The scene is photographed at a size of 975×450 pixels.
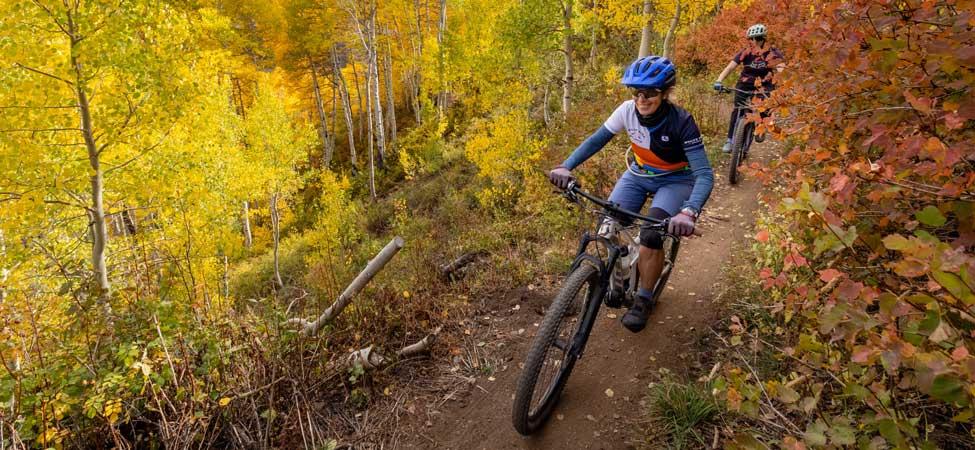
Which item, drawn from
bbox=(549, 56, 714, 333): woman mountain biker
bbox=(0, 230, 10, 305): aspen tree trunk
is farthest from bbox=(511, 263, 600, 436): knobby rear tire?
bbox=(0, 230, 10, 305): aspen tree trunk

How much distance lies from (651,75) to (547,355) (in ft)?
7.58

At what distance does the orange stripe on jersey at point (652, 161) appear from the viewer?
397 centimetres

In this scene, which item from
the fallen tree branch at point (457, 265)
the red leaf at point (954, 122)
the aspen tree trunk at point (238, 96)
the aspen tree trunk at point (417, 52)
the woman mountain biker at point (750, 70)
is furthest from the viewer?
the aspen tree trunk at point (238, 96)

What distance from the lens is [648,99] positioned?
3604 mm

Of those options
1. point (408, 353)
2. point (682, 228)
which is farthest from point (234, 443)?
point (682, 228)

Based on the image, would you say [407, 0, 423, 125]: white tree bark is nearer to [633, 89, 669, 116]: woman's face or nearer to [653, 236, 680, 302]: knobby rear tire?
[653, 236, 680, 302]: knobby rear tire

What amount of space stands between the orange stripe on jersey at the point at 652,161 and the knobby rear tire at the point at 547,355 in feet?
4.26

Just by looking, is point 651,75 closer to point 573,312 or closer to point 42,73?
point 573,312

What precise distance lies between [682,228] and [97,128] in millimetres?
9423

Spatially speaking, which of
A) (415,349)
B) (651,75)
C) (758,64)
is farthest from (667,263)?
(758,64)

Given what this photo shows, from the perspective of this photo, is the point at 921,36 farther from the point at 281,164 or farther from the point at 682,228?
the point at 281,164

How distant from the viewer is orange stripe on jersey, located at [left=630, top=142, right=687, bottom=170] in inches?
156

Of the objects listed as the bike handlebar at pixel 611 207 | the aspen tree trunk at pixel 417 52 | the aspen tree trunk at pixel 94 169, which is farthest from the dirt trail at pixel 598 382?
the aspen tree trunk at pixel 417 52

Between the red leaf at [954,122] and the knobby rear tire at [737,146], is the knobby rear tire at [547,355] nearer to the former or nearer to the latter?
the red leaf at [954,122]
